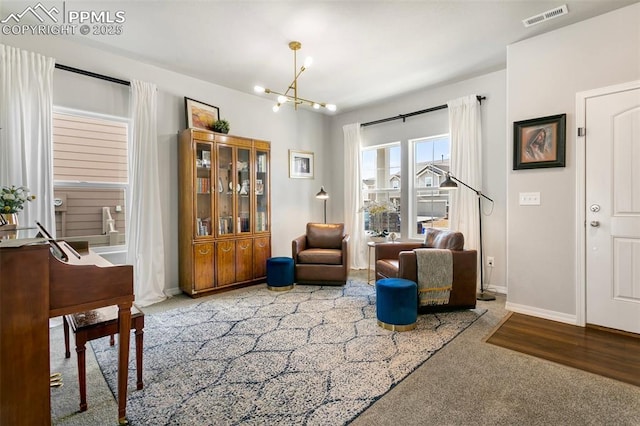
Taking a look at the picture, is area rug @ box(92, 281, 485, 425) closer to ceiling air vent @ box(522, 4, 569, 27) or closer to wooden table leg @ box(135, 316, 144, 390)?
wooden table leg @ box(135, 316, 144, 390)

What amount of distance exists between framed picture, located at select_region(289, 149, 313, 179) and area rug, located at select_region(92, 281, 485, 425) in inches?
98.8

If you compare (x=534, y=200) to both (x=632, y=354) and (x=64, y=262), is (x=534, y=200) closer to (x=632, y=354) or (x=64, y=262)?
(x=632, y=354)

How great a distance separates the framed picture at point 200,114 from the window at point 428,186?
2.99m

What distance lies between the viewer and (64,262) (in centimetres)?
139

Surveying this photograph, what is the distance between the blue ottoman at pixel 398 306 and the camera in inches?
106

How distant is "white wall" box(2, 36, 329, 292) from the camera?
10.1ft

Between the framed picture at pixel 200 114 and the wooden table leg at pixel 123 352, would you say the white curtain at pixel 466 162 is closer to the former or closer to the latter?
the framed picture at pixel 200 114

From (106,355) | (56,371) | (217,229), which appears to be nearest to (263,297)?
(217,229)

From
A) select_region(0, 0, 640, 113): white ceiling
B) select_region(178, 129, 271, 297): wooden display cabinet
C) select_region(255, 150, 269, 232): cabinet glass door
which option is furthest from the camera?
select_region(255, 150, 269, 232): cabinet glass door

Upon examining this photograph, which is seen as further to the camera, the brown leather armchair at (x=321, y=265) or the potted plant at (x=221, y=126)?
the brown leather armchair at (x=321, y=265)

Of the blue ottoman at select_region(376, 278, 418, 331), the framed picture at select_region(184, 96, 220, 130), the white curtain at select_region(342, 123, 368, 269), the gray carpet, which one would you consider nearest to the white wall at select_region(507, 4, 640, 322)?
the gray carpet

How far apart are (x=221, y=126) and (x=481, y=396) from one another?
3881 mm

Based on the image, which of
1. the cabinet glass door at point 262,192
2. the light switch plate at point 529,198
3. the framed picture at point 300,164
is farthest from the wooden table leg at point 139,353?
the framed picture at point 300,164

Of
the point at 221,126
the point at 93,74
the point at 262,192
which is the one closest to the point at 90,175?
the point at 93,74
